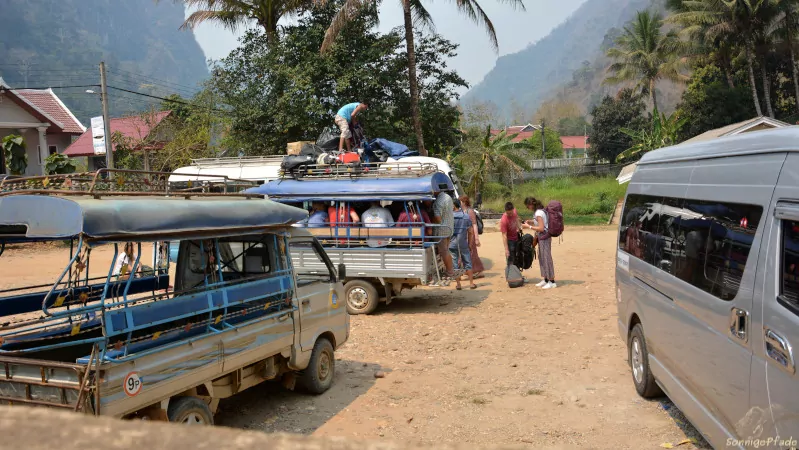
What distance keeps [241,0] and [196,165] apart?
928cm

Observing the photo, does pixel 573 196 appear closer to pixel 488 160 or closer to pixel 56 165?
pixel 488 160

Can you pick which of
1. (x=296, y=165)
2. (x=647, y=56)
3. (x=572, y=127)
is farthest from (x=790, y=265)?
(x=572, y=127)

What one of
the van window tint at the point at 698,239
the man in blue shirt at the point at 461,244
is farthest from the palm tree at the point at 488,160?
the van window tint at the point at 698,239

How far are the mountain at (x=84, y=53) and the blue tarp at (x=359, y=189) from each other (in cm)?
6983

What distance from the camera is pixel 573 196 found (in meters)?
35.5

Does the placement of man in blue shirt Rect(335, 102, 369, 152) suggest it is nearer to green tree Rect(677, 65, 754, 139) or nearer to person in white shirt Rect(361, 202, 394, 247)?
person in white shirt Rect(361, 202, 394, 247)

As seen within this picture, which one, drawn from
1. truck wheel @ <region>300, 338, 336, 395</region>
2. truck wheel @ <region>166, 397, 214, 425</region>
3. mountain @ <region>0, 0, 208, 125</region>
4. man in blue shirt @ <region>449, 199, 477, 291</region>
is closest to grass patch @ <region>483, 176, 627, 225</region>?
man in blue shirt @ <region>449, 199, 477, 291</region>

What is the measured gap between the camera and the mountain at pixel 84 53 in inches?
4092

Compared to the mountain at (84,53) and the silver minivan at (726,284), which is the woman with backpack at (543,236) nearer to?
the silver minivan at (726,284)

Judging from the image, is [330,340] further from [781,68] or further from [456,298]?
[781,68]

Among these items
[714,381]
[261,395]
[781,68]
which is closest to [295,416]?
[261,395]

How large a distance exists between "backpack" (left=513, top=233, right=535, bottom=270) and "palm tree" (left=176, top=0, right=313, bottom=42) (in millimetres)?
13352

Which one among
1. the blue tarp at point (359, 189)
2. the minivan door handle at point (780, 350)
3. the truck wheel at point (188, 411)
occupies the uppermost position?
the blue tarp at point (359, 189)

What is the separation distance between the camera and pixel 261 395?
7137mm
